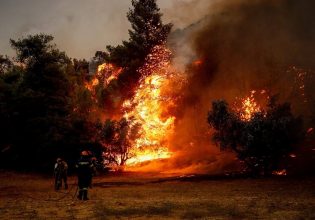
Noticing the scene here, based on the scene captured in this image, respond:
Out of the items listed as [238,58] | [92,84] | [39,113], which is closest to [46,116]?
[39,113]

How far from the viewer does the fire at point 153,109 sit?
45.5m

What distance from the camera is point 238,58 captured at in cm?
5100

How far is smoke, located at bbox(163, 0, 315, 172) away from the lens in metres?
44.9

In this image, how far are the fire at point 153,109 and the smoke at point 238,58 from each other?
5.49 ft

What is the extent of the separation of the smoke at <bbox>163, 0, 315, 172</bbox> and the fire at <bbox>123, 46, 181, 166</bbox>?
1672mm

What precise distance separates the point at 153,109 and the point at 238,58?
1301 cm

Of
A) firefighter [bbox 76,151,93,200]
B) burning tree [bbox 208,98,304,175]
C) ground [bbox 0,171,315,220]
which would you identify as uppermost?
burning tree [bbox 208,98,304,175]

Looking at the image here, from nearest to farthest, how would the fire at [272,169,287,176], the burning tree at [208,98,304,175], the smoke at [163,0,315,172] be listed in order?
the burning tree at [208,98,304,175] < the fire at [272,169,287,176] < the smoke at [163,0,315,172]

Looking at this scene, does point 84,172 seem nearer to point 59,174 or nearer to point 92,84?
point 59,174

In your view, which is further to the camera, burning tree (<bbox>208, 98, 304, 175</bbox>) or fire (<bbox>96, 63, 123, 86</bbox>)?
fire (<bbox>96, 63, 123, 86</bbox>)

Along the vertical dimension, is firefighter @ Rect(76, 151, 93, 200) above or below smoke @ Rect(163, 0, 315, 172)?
below

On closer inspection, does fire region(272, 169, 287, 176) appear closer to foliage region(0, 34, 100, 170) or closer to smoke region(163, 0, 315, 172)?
smoke region(163, 0, 315, 172)

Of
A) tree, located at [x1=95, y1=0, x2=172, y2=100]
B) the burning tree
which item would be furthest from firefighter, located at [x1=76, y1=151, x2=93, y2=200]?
tree, located at [x1=95, y1=0, x2=172, y2=100]

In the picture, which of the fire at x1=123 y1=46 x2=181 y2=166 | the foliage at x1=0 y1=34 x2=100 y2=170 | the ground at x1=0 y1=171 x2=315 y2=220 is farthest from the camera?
the fire at x1=123 y1=46 x2=181 y2=166
